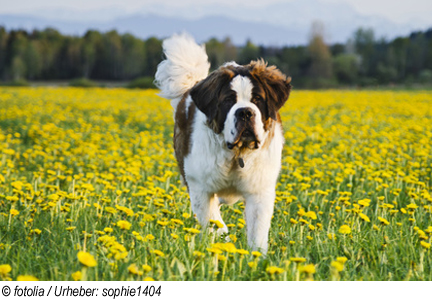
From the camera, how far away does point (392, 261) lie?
3.01m

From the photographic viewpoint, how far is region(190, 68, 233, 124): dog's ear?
320 cm

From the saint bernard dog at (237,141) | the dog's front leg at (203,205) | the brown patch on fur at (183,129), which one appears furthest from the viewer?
the brown patch on fur at (183,129)

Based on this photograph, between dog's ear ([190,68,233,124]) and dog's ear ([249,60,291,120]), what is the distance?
206 millimetres

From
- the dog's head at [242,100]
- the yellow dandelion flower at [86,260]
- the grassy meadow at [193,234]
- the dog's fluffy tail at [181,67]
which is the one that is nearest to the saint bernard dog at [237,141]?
the dog's head at [242,100]

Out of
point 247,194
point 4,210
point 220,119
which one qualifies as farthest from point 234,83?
point 4,210

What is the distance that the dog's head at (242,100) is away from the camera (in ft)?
10.1

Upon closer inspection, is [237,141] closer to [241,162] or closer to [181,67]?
[241,162]

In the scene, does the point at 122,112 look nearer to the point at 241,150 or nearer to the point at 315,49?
the point at 241,150

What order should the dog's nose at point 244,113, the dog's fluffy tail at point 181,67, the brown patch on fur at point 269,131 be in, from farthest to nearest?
the dog's fluffy tail at point 181,67, the brown patch on fur at point 269,131, the dog's nose at point 244,113

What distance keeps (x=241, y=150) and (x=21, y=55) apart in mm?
52337

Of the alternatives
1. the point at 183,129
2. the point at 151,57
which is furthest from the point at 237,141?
the point at 151,57

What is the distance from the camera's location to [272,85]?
3283 millimetres

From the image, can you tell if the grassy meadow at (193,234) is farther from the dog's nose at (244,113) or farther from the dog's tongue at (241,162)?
the dog's nose at (244,113)

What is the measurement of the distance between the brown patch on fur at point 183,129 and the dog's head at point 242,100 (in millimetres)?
412
